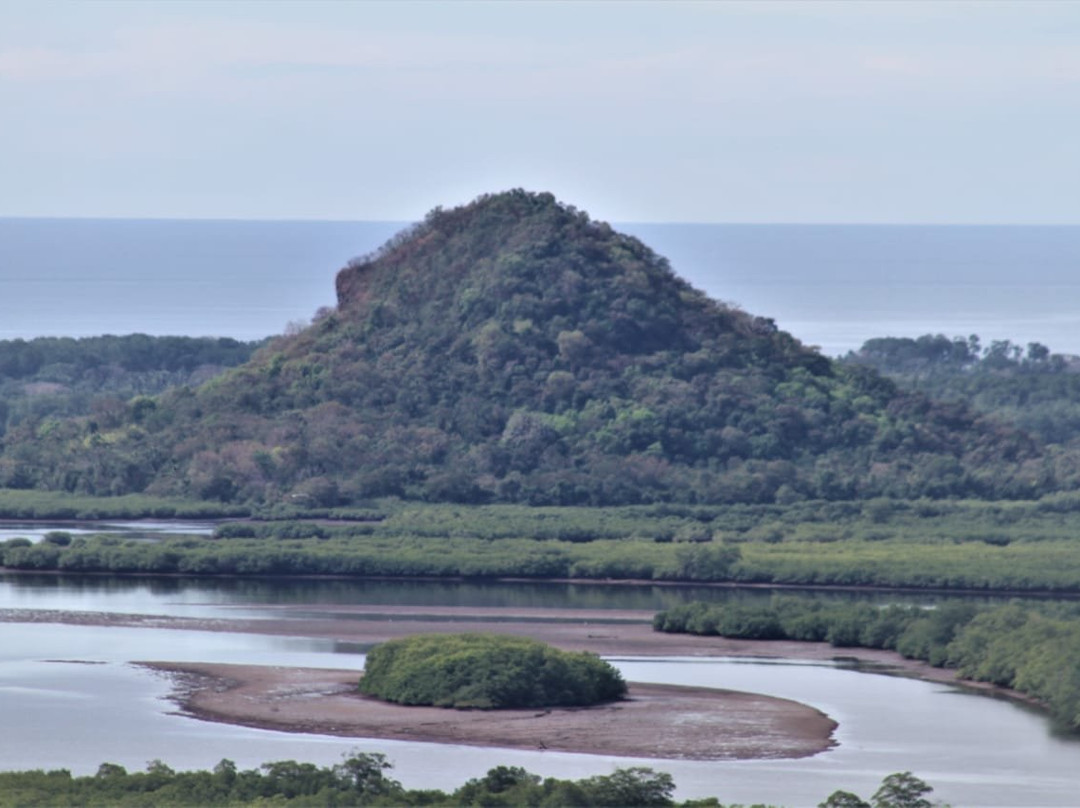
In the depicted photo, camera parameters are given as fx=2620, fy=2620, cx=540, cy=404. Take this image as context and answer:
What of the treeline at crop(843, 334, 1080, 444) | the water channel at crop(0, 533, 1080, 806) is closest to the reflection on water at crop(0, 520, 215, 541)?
the water channel at crop(0, 533, 1080, 806)

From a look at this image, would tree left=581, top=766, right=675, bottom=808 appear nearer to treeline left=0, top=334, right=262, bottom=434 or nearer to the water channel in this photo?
the water channel

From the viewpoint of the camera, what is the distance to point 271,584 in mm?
75750

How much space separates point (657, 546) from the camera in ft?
266

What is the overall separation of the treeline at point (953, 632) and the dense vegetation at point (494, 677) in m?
8.82

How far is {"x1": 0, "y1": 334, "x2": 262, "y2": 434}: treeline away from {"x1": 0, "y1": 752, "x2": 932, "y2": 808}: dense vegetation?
87410 millimetres

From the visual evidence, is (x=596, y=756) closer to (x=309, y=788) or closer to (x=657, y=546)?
(x=309, y=788)

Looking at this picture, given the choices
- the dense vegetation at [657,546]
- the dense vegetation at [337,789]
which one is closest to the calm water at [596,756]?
the dense vegetation at [337,789]

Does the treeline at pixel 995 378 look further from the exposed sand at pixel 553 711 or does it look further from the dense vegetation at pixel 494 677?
the dense vegetation at pixel 494 677

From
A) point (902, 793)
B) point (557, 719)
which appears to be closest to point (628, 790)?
point (902, 793)

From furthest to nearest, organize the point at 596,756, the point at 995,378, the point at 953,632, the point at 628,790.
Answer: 1. the point at 995,378
2. the point at 953,632
3. the point at 596,756
4. the point at 628,790

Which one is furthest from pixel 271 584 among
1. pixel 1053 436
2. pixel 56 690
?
pixel 1053 436

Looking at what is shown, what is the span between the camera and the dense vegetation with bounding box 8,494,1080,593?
75.8 metres

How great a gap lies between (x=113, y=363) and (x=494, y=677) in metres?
87.9

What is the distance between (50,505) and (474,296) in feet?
71.3
